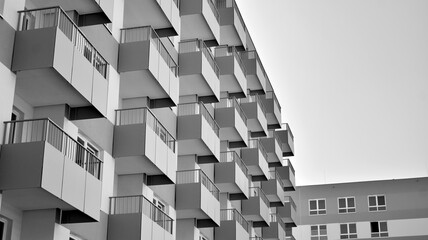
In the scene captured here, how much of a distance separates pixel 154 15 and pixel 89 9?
24.1 ft

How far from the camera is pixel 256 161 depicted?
51.9 metres

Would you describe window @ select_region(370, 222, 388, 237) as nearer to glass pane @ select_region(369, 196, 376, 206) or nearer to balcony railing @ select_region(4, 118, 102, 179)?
glass pane @ select_region(369, 196, 376, 206)

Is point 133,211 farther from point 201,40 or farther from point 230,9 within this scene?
point 230,9

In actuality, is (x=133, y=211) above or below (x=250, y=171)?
below

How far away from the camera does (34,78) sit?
23.6m

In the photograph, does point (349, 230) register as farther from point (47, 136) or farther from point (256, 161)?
point (47, 136)

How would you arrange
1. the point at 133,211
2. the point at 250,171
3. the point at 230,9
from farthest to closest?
1. the point at 250,171
2. the point at 230,9
3. the point at 133,211

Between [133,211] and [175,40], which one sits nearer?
[133,211]

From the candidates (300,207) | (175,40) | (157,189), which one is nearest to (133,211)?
(157,189)

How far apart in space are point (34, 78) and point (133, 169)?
351 inches

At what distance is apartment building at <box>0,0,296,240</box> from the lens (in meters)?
22.8

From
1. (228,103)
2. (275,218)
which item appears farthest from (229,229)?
(275,218)

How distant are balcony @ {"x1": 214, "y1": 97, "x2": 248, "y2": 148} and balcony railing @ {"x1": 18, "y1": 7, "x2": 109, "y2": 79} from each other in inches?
737

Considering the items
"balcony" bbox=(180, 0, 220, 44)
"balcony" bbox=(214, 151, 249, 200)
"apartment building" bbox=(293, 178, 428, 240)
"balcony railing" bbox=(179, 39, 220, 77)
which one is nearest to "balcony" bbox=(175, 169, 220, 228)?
"balcony" bbox=(214, 151, 249, 200)
